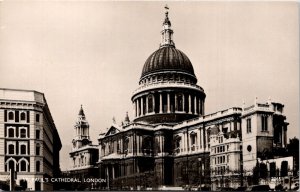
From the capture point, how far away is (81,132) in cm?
2738

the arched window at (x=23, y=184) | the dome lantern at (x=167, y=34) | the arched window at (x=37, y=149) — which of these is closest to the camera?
the dome lantern at (x=167, y=34)

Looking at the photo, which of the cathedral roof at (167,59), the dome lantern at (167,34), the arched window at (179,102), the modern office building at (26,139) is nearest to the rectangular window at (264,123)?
the cathedral roof at (167,59)

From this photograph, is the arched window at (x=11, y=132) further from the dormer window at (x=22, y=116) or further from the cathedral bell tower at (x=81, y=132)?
the cathedral bell tower at (x=81, y=132)

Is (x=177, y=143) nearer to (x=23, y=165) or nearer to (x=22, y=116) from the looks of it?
(x=22, y=116)

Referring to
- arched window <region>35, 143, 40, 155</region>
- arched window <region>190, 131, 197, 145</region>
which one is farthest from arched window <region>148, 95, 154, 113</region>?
arched window <region>35, 143, 40, 155</region>

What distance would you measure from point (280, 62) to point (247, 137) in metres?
5.22

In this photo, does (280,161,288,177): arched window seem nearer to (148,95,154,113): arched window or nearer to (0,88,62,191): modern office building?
(0,88,62,191): modern office building

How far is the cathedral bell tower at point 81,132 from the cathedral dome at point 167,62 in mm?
3933

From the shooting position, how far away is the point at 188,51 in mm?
27547

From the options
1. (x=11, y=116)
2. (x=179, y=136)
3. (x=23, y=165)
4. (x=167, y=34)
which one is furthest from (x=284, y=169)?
(x=11, y=116)

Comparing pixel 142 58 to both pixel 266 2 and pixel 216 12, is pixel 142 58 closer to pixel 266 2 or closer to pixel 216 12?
pixel 216 12

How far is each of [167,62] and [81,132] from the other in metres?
10.7

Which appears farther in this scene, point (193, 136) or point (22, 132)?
point (193, 136)

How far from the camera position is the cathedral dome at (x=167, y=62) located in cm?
2972
